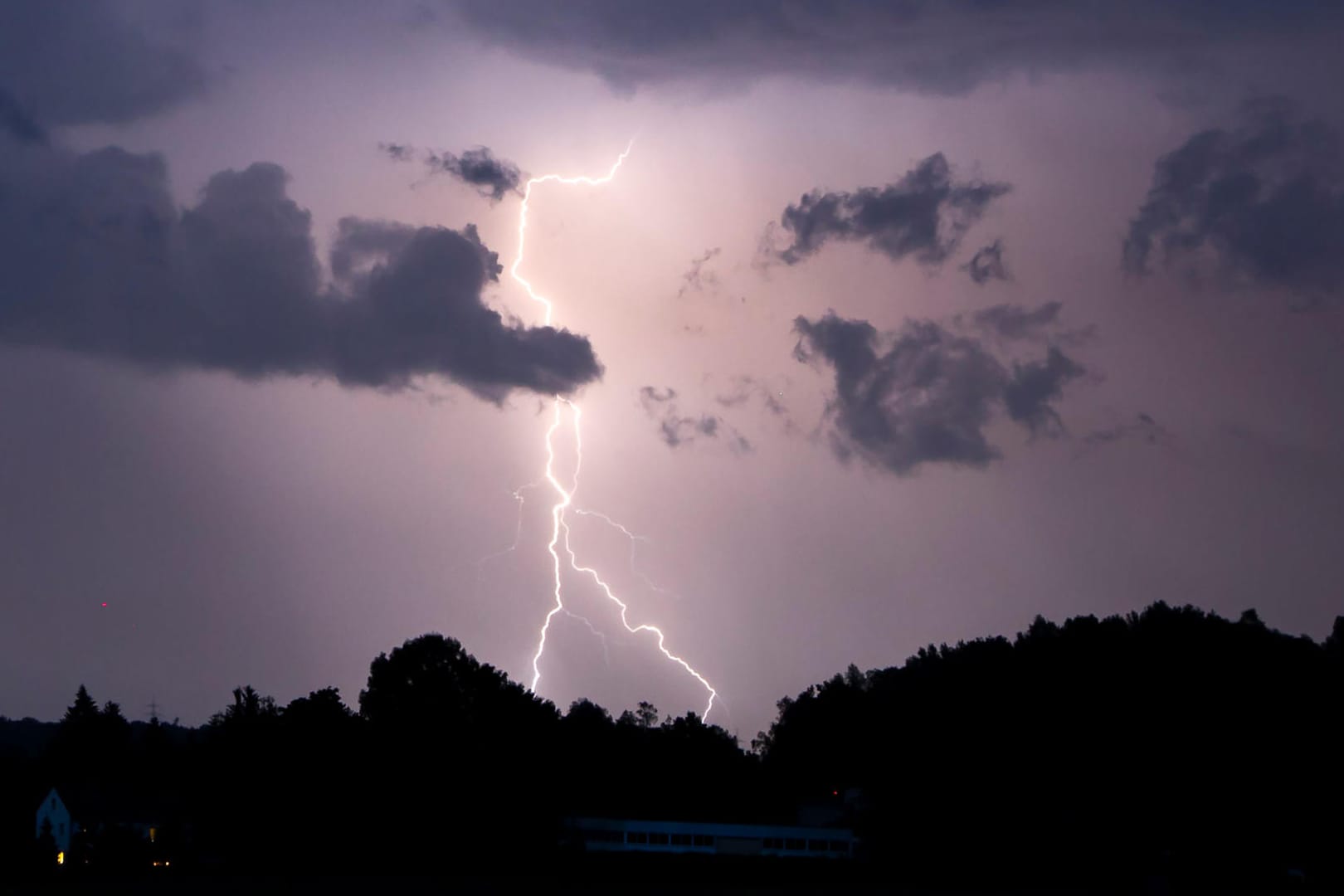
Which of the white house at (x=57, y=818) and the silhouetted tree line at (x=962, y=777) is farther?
the white house at (x=57, y=818)

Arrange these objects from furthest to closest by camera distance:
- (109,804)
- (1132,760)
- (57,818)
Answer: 1. (109,804)
2. (57,818)
3. (1132,760)

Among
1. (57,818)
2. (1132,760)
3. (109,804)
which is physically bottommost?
(57,818)

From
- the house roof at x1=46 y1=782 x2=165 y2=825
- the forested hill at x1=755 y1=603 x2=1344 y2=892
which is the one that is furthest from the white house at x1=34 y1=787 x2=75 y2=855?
the forested hill at x1=755 y1=603 x2=1344 y2=892

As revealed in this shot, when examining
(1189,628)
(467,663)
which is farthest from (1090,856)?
(467,663)

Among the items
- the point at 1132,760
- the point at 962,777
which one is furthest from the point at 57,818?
the point at 1132,760

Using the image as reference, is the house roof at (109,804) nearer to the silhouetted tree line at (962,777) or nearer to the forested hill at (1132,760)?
the silhouetted tree line at (962,777)

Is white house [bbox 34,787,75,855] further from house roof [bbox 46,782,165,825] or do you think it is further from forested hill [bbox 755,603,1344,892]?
forested hill [bbox 755,603,1344,892]

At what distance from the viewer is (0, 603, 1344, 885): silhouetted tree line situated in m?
68.6

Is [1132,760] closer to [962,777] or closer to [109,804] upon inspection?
[962,777]

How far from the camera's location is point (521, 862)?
225 ft

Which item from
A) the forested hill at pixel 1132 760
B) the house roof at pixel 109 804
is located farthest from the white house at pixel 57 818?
the forested hill at pixel 1132 760

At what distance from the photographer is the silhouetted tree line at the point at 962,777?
225ft

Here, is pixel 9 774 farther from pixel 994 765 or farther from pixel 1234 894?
pixel 1234 894

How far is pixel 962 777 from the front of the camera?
77625 mm
